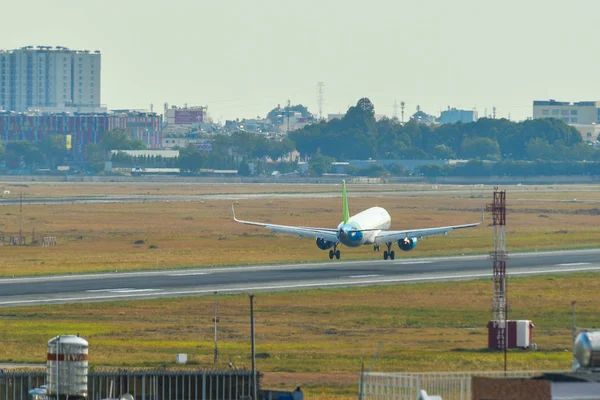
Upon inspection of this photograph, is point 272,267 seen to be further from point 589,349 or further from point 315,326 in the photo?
point 589,349

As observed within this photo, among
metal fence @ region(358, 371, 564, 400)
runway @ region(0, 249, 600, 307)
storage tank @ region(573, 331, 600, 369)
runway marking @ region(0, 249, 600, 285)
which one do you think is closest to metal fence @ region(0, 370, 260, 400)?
metal fence @ region(358, 371, 564, 400)

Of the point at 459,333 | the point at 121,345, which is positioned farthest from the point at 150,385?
the point at 459,333

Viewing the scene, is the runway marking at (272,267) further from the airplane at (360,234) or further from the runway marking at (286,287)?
the runway marking at (286,287)

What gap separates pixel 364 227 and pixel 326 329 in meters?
53.2

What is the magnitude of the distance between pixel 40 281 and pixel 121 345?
132 feet

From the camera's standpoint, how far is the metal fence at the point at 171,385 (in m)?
57.2

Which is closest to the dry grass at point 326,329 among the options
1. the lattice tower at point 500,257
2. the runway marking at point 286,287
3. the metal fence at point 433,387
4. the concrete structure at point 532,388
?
the lattice tower at point 500,257

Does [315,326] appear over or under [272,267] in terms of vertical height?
under

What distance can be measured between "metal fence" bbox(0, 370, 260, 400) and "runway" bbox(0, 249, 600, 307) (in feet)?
164

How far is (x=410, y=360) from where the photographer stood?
78.8 metres

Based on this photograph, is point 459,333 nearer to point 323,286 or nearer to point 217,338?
point 217,338

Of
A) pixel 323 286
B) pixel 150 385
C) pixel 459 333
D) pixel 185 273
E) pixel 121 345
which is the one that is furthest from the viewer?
pixel 185 273

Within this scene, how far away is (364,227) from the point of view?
14562 centimetres

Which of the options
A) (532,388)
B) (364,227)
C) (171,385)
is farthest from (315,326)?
(532,388)
